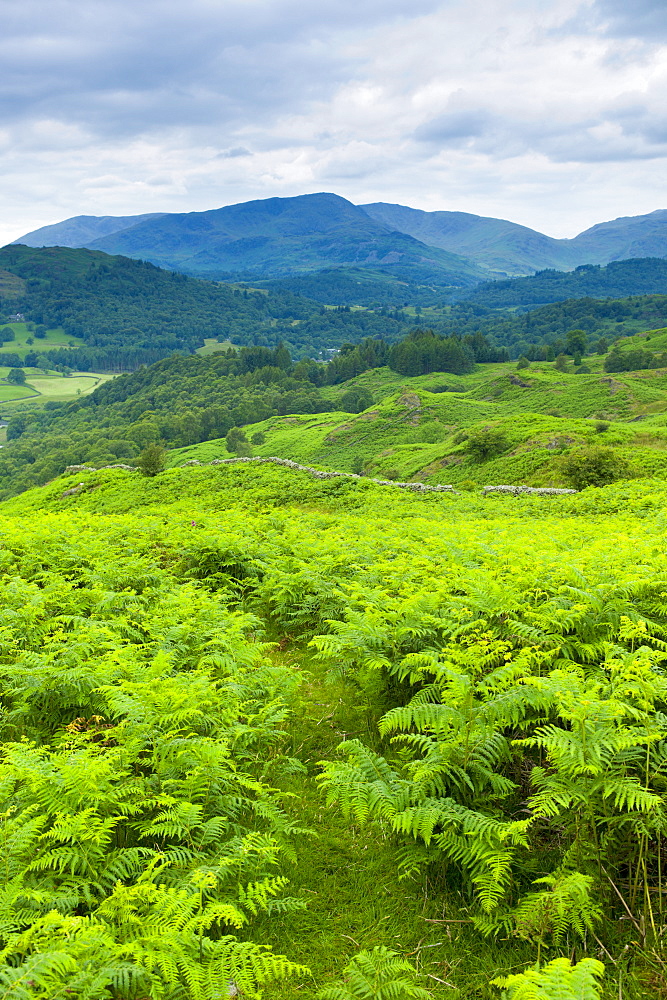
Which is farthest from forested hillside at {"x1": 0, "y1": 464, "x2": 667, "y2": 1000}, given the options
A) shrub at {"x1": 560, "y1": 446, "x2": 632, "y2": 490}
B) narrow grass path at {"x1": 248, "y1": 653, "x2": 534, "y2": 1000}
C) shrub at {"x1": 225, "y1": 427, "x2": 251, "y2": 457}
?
shrub at {"x1": 225, "y1": 427, "x2": 251, "y2": 457}

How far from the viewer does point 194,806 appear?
15.5ft

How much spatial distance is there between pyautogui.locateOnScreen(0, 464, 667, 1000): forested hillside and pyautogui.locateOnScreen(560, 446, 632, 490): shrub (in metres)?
25.8

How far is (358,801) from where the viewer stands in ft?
16.3

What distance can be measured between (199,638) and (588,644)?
15.9ft

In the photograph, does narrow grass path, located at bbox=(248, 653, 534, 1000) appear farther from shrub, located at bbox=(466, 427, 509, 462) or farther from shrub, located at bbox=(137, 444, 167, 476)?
shrub, located at bbox=(466, 427, 509, 462)

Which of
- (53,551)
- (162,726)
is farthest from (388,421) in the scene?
(162,726)

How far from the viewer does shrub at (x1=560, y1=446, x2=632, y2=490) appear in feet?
107

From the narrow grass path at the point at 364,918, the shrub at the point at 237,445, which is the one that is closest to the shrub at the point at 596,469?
the narrow grass path at the point at 364,918

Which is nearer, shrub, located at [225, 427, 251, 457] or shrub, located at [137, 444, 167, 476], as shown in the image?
shrub, located at [137, 444, 167, 476]

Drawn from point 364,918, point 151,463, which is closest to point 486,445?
point 151,463

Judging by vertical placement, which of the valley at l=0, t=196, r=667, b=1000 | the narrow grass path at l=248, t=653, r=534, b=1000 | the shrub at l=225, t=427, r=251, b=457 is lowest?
the shrub at l=225, t=427, r=251, b=457

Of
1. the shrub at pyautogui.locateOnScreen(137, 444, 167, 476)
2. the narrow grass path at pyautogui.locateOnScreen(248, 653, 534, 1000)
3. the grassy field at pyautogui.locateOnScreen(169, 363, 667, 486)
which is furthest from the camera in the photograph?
the grassy field at pyautogui.locateOnScreen(169, 363, 667, 486)

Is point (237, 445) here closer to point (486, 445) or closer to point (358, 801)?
point (486, 445)

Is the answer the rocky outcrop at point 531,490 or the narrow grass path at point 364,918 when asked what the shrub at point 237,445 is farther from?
the narrow grass path at point 364,918
